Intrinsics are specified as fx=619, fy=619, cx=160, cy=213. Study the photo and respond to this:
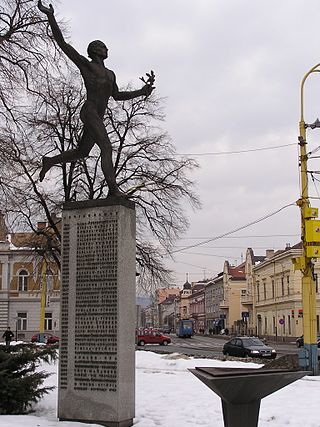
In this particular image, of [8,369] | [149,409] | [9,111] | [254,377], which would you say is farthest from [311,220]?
[254,377]

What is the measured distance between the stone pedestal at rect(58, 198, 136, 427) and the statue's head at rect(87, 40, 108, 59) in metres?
2.48

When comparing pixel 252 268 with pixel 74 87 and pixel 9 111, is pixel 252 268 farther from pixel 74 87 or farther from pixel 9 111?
pixel 9 111

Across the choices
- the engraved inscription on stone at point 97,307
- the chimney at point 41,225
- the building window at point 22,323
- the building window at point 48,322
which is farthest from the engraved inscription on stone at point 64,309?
the building window at point 22,323

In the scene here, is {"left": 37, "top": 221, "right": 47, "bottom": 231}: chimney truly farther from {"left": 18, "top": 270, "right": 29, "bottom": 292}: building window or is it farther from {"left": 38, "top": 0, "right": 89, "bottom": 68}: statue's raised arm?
{"left": 18, "top": 270, "right": 29, "bottom": 292}: building window

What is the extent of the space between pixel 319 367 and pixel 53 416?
12.7m

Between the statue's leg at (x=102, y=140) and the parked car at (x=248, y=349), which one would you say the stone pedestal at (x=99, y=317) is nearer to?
the statue's leg at (x=102, y=140)

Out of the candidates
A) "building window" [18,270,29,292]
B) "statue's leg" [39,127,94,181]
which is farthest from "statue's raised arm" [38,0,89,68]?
"building window" [18,270,29,292]

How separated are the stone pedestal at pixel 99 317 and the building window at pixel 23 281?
178 ft

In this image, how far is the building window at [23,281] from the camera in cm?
6262

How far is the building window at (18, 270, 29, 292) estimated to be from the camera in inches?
2466

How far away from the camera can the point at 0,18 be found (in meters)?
17.5

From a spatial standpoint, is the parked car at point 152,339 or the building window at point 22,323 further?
the building window at point 22,323

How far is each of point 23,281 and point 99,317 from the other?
55.2m

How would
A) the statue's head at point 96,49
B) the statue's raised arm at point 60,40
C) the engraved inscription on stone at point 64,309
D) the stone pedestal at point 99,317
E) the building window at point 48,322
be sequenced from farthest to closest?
the building window at point 48,322 < the statue's head at point 96,49 < the statue's raised arm at point 60,40 < the engraved inscription on stone at point 64,309 < the stone pedestal at point 99,317
